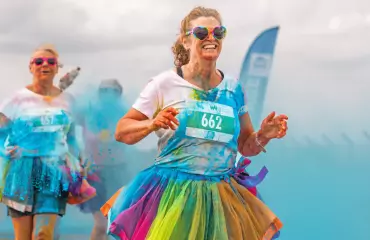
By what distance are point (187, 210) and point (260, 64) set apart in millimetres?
2453

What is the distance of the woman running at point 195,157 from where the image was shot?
291 cm

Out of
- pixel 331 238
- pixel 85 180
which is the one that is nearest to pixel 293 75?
pixel 331 238

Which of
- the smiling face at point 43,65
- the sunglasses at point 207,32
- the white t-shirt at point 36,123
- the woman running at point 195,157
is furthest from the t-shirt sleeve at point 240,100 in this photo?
the smiling face at point 43,65

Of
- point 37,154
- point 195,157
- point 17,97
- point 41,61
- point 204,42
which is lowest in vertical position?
point 37,154

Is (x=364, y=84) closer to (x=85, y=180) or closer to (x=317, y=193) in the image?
(x=317, y=193)

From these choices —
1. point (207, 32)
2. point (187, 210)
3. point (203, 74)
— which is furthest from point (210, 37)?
point (187, 210)

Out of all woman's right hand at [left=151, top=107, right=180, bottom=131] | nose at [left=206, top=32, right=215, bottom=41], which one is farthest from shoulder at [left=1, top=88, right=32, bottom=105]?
woman's right hand at [left=151, top=107, right=180, bottom=131]

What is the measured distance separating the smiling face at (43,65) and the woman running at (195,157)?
1984mm

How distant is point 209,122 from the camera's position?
293cm

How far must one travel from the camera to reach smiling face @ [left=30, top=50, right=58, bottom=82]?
4.93 meters

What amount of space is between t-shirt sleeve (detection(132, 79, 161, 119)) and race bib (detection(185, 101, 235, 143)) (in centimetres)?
14

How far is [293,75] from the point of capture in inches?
212

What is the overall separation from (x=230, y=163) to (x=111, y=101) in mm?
2904

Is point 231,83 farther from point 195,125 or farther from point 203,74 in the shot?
point 195,125
